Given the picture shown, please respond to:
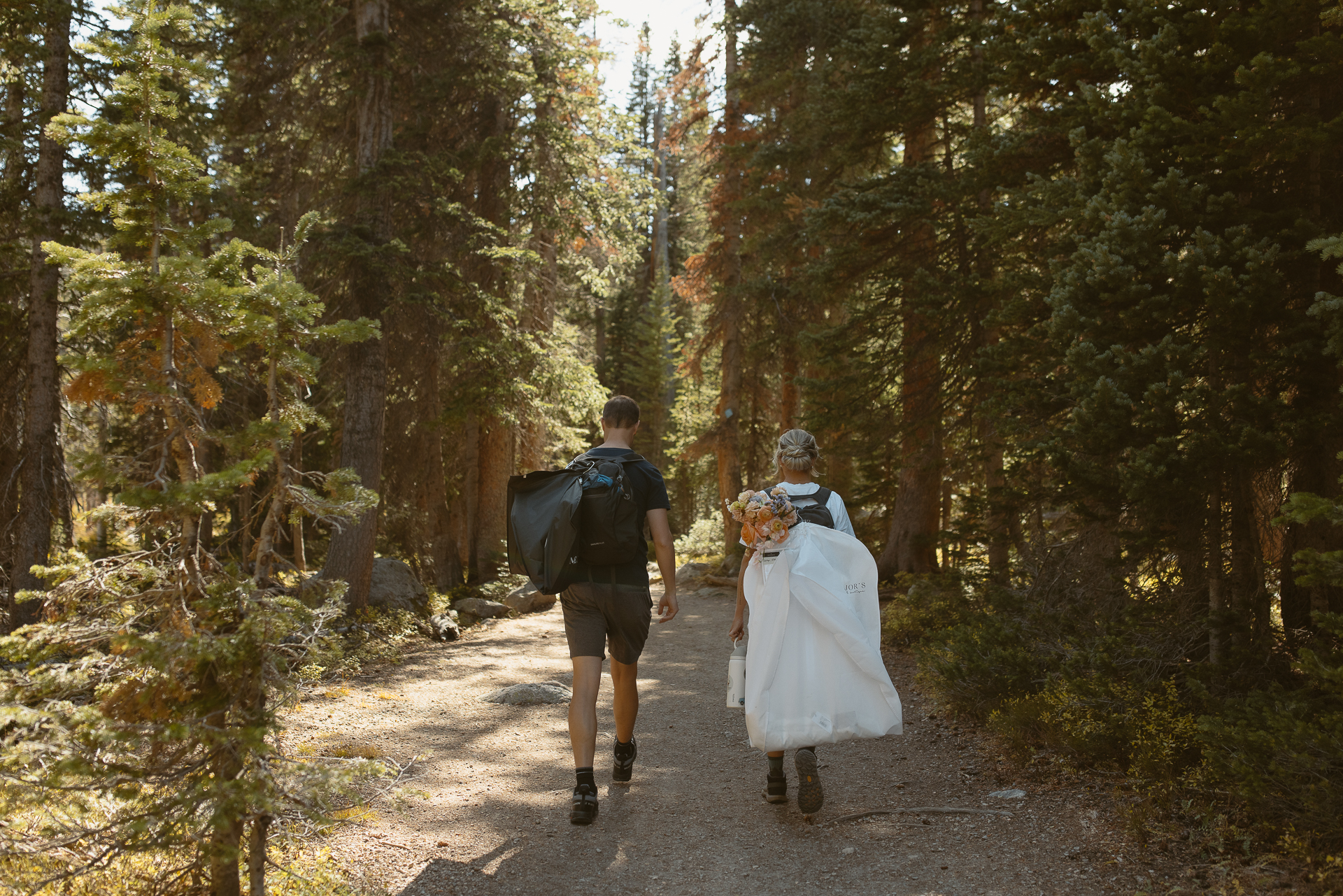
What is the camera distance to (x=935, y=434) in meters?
10.9

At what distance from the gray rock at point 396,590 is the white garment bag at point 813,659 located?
837 centimetres

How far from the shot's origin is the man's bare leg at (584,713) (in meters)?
4.68

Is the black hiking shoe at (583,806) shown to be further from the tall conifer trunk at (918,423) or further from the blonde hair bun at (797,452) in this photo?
the tall conifer trunk at (918,423)

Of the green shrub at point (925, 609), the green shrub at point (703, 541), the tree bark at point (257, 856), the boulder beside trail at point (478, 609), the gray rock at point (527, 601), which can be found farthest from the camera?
the green shrub at point (703, 541)

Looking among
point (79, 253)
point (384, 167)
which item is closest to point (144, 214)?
point (79, 253)

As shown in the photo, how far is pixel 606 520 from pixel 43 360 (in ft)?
28.9

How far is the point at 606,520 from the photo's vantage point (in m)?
4.74

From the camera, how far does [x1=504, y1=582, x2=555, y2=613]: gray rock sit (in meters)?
14.9

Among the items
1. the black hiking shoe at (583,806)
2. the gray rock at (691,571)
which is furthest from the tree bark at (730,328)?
the black hiking shoe at (583,806)

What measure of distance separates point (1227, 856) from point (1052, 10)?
6037 millimetres

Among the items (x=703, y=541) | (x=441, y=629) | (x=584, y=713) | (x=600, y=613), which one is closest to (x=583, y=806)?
(x=584, y=713)

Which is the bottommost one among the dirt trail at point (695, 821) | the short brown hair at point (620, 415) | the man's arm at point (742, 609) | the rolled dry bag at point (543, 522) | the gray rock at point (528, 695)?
the gray rock at point (528, 695)

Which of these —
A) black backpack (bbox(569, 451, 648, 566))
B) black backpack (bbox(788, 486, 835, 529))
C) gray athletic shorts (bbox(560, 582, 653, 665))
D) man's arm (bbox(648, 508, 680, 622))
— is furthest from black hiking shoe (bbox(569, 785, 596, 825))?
black backpack (bbox(788, 486, 835, 529))

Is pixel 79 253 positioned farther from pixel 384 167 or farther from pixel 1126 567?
pixel 384 167
